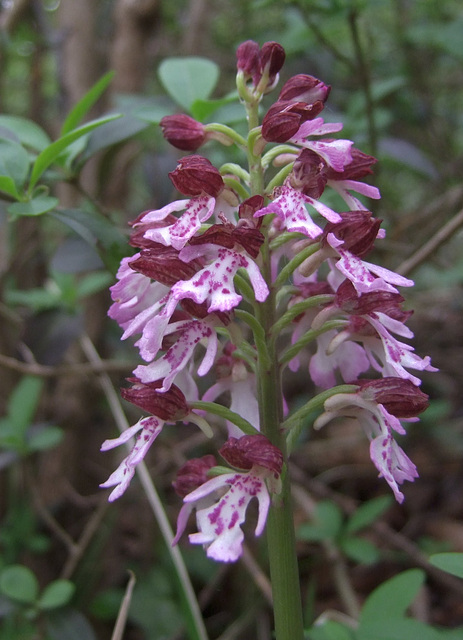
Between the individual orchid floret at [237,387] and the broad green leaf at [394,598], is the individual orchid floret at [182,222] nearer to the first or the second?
the individual orchid floret at [237,387]

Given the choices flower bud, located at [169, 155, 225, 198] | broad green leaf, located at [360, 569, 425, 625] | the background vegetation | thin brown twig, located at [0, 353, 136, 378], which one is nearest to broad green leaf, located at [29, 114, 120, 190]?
the background vegetation

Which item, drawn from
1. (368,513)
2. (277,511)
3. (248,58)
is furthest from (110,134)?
(368,513)

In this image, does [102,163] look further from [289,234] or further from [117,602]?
[117,602]

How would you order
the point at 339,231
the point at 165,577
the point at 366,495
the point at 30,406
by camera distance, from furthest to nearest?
the point at 366,495
the point at 165,577
the point at 30,406
the point at 339,231

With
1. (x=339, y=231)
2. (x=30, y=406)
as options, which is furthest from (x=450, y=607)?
(x=339, y=231)

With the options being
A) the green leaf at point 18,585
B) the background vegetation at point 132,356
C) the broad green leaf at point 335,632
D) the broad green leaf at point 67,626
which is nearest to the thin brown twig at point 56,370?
the background vegetation at point 132,356

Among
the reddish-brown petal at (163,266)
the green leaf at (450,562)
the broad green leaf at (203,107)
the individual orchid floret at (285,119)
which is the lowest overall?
the green leaf at (450,562)

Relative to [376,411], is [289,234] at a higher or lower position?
higher

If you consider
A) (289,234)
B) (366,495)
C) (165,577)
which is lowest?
(366,495)
